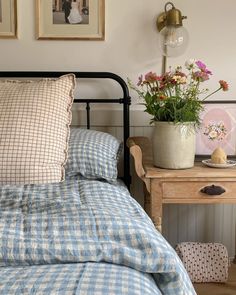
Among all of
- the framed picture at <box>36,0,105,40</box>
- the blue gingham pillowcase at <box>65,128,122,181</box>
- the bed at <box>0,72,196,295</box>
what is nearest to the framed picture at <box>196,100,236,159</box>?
the blue gingham pillowcase at <box>65,128,122,181</box>

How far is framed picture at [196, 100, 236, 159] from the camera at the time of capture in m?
2.26

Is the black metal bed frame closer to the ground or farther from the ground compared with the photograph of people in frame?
closer to the ground

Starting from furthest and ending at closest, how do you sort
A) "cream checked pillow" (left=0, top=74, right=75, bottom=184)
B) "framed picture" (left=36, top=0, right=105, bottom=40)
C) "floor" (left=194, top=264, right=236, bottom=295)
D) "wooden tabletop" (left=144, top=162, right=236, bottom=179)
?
"framed picture" (left=36, top=0, right=105, bottom=40) < "floor" (left=194, top=264, right=236, bottom=295) < "wooden tabletop" (left=144, top=162, right=236, bottom=179) < "cream checked pillow" (left=0, top=74, right=75, bottom=184)

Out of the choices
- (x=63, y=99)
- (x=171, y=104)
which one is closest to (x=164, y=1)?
(x=171, y=104)

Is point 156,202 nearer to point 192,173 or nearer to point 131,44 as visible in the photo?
point 192,173

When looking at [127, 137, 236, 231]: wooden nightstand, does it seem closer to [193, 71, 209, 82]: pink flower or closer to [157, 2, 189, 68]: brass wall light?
[193, 71, 209, 82]: pink flower

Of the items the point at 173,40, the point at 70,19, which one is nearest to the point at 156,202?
the point at 173,40

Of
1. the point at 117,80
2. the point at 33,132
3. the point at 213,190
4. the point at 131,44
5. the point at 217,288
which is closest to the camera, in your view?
the point at 33,132

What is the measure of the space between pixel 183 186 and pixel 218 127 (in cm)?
49

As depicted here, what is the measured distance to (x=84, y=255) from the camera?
1.01 m

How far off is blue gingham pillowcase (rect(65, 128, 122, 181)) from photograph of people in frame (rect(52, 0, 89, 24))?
0.69 m

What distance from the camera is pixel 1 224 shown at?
1.11m

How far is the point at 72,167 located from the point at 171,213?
31.8 inches

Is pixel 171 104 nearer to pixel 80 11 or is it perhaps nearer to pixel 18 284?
pixel 80 11
